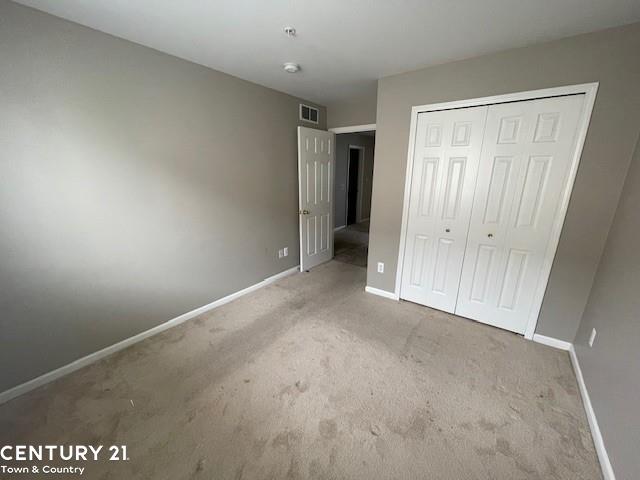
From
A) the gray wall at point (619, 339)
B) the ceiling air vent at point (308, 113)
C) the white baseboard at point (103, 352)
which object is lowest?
the white baseboard at point (103, 352)

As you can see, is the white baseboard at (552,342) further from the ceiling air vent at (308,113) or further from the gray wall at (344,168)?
the gray wall at (344,168)

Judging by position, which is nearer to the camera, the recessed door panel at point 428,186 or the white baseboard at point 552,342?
the white baseboard at point 552,342

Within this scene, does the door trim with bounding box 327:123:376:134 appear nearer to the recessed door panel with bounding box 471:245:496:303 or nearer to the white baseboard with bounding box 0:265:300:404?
the recessed door panel with bounding box 471:245:496:303

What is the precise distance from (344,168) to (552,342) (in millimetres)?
4966

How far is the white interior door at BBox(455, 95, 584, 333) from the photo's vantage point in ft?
6.20

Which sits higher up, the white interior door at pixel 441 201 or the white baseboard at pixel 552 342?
the white interior door at pixel 441 201

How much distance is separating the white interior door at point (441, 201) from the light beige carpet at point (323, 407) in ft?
1.67

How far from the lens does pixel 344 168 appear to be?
20.0ft

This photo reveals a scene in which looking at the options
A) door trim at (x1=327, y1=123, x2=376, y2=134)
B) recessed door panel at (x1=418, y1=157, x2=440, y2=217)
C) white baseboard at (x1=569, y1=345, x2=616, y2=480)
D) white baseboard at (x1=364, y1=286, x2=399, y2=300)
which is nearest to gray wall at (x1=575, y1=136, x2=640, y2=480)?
white baseboard at (x1=569, y1=345, x2=616, y2=480)

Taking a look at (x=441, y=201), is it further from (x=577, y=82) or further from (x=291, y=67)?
(x=291, y=67)

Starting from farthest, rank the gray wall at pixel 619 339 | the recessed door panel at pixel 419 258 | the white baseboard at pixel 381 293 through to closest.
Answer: the white baseboard at pixel 381 293, the recessed door panel at pixel 419 258, the gray wall at pixel 619 339

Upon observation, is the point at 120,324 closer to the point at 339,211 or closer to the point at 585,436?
the point at 585,436

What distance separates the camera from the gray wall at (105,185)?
Answer: 58.8 inches

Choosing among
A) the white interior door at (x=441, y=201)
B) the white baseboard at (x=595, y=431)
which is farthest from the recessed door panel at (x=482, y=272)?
the white baseboard at (x=595, y=431)
